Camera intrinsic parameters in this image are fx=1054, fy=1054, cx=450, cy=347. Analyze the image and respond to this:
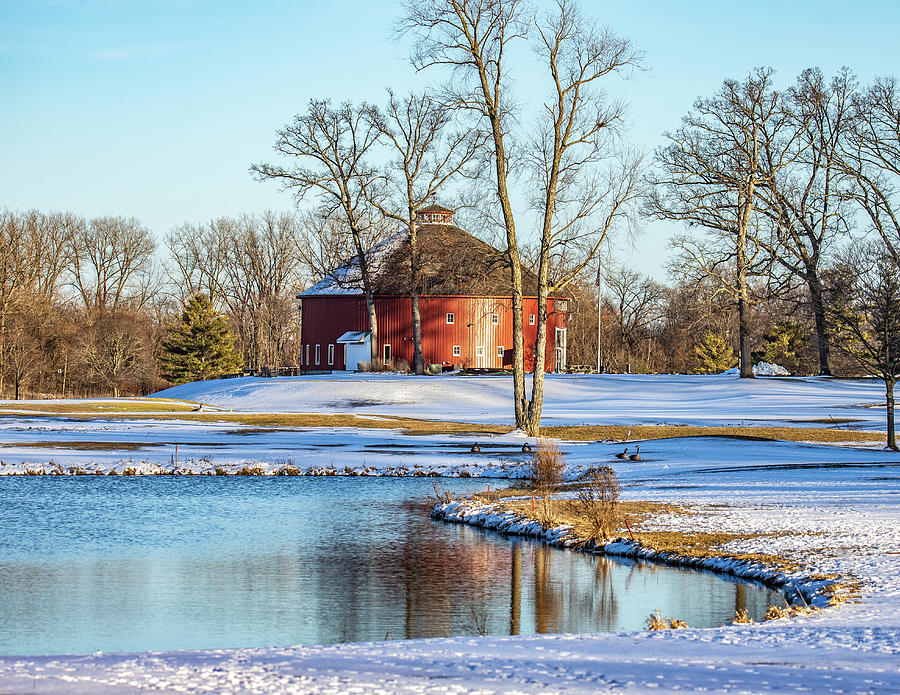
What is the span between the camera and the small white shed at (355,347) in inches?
2707

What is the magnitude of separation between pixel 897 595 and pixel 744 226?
1841 inches

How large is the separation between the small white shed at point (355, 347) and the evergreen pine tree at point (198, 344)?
12686mm

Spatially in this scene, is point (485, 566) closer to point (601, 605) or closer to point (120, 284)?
point (601, 605)

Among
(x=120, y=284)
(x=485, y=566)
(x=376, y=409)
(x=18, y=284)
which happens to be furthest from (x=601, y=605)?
(x=120, y=284)

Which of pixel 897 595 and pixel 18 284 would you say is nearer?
pixel 897 595

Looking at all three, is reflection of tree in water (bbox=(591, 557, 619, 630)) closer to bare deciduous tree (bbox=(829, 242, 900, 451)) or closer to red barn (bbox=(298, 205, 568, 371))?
bare deciduous tree (bbox=(829, 242, 900, 451))

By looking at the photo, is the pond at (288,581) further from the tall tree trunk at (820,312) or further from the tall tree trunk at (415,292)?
the tall tree trunk at (415,292)

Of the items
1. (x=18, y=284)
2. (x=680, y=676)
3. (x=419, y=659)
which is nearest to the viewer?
(x=680, y=676)

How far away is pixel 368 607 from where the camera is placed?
43.7ft

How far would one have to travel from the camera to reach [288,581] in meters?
14.8

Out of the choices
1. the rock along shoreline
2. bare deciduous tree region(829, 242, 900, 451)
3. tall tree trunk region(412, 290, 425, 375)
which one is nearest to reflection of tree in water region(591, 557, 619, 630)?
the rock along shoreline

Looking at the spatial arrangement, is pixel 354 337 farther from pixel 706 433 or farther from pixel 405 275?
pixel 706 433

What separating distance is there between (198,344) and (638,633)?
70249 mm

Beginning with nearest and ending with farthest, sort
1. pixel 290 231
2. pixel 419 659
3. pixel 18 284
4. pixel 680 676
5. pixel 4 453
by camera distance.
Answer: pixel 680 676
pixel 419 659
pixel 4 453
pixel 18 284
pixel 290 231
